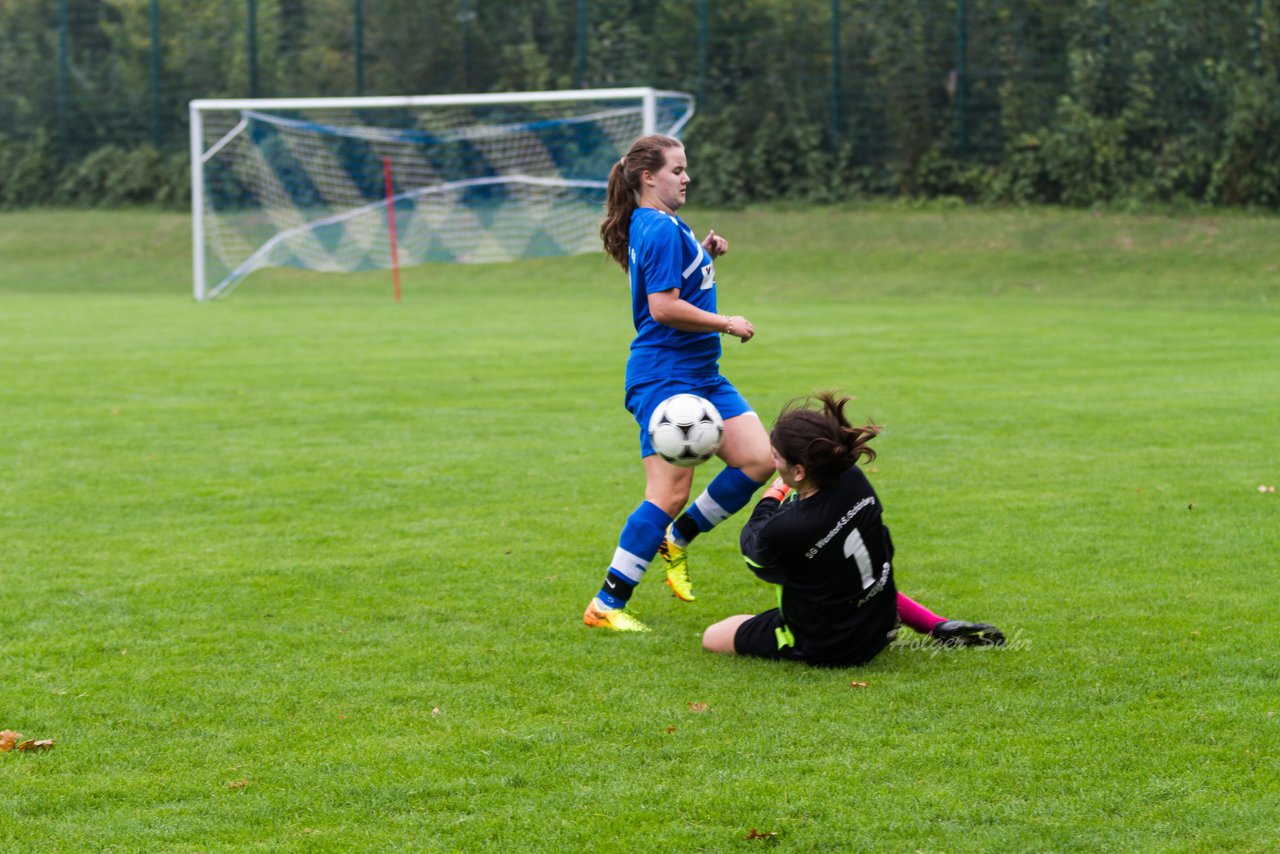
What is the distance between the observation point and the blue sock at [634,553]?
227 inches

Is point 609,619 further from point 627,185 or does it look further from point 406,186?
point 406,186

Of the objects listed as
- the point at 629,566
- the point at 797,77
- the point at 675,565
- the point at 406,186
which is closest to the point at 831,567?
the point at 629,566

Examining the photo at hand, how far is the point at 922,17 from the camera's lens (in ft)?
92.6

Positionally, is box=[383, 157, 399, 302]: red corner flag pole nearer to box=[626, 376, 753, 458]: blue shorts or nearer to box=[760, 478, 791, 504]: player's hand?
box=[626, 376, 753, 458]: blue shorts

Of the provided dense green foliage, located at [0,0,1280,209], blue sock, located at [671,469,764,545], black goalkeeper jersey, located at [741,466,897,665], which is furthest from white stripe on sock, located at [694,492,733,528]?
dense green foliage, located at [0,0,1280,209]

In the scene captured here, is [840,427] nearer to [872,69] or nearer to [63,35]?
[872,69]

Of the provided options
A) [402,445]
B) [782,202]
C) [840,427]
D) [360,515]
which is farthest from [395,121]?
[840,427]

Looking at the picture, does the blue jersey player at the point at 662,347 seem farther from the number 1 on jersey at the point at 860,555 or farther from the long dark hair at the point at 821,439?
the number 1 on jersey at the point at 860,555

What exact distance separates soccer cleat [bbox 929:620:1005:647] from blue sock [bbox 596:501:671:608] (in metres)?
1.17

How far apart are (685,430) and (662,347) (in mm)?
445

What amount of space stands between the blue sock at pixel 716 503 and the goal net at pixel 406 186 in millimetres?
18939

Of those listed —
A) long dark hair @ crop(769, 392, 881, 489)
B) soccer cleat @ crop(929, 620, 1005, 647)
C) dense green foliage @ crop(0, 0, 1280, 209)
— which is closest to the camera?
long dark hair @ crop(769, 392, 881, 489)

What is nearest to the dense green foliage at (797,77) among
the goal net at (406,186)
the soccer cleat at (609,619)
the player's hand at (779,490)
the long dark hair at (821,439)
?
the goal net at (406,186)

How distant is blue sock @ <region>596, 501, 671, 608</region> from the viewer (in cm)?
576
